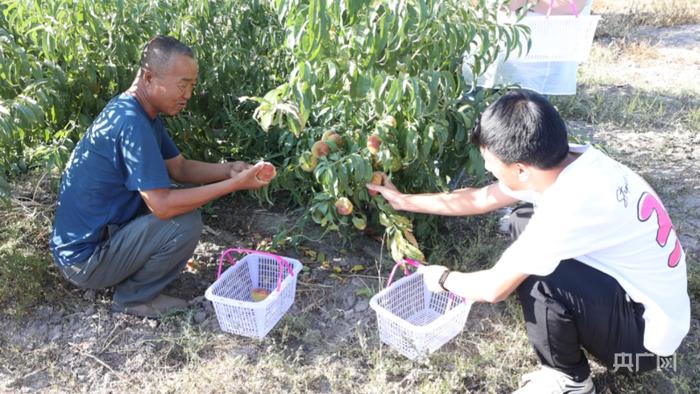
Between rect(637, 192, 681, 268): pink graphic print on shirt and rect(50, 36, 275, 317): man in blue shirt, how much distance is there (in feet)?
4.19

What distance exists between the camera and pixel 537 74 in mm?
3076

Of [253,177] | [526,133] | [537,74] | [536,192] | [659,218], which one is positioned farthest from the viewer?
[537,74]

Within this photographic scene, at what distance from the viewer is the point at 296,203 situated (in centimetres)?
313

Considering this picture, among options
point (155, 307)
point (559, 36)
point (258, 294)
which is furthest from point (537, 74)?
point (155, 307)

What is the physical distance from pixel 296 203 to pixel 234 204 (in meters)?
0.34

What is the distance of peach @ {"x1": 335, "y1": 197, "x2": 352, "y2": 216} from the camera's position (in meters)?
2.46

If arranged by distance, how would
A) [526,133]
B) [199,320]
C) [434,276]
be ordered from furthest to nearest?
[199,320], [434,276], [526,133]

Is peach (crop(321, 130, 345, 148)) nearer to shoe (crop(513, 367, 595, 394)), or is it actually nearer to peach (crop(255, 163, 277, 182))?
peach (crop(255, 163, 277, 182))

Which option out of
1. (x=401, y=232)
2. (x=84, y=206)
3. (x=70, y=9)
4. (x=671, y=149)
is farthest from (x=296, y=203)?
(x=671, y=149)

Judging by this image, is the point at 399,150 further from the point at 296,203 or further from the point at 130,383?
the point at 130,383

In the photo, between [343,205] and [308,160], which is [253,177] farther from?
[343,205]

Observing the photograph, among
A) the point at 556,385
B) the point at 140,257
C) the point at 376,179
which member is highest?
the point at 376,179

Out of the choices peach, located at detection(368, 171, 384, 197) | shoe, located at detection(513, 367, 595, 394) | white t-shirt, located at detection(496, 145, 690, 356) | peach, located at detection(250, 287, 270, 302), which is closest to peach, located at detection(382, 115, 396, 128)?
peach, located at detection(368, 171, 384, 197)

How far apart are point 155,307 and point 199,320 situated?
0.18m
